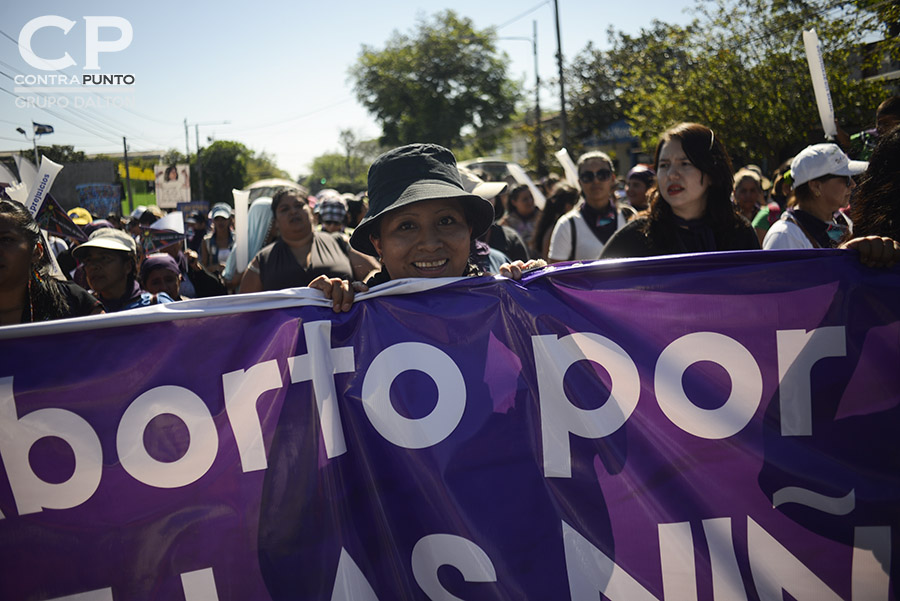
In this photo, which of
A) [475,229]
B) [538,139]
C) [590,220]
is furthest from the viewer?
[538,139]

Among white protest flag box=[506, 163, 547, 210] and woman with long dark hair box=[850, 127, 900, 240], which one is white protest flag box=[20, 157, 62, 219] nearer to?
white protest flag box=[506, 163, 547, 210]

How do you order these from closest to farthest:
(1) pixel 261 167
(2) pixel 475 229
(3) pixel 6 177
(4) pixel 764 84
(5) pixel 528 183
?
(2) pixel 475 229 → (3) pixel 6 177 → (5) pixel 528 183 → (4) pixel 764 84 → (1) pixel 261 167

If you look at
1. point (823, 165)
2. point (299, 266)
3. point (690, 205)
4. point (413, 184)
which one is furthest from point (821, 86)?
point (299, 266)

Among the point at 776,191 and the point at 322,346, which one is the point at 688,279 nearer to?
the point at 322,346

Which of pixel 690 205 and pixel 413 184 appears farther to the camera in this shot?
pixel 690 205

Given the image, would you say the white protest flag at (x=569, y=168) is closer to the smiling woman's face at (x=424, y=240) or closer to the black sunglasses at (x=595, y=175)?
the black sunglasses at (x=595, y=175)

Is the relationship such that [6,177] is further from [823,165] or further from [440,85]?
[440,85]

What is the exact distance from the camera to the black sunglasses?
16.3 feet

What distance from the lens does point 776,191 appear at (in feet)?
22.4

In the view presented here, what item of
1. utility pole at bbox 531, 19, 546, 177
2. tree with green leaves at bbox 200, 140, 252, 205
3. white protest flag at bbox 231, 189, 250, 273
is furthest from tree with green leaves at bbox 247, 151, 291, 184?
white protest flag at bbox 231, 189, 250, 273

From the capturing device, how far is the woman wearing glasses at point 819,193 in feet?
10.6

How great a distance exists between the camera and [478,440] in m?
1.95

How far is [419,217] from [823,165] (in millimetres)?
2389

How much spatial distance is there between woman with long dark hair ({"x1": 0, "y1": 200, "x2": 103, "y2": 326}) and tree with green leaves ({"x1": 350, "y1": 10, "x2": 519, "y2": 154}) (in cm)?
4896
